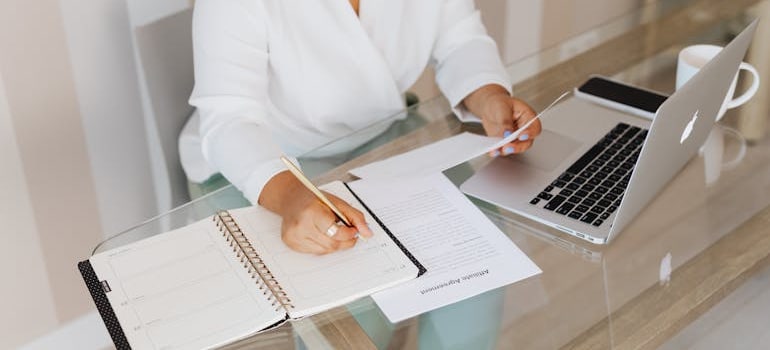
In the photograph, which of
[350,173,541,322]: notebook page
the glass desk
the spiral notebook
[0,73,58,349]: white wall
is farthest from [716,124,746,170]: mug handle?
[0,73,58,349]: white wall

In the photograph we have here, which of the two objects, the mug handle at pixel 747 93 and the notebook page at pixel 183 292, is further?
the mug handle at pixel 747 93

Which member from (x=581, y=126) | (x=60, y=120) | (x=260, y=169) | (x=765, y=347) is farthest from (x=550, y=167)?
(x=60, y=120)

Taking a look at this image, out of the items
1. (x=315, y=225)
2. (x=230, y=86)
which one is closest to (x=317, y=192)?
(x=315, y=225)

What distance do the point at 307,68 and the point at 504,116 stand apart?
12.1 inches

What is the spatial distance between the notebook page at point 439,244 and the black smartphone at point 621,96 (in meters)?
0.33

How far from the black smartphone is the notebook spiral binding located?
61 centimetres

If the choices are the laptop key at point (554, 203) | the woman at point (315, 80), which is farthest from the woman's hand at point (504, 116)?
the laptop key at point (554, 203)

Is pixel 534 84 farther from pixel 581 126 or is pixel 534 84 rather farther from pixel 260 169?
pixel 260 169

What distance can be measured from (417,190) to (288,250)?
0.70 feet

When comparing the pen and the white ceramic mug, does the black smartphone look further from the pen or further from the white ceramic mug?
the pen

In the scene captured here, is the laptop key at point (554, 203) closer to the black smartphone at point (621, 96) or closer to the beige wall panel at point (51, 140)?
the black smartphone at point (621, 96)

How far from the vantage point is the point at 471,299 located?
103cm

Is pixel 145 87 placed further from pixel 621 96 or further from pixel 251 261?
pixel 621 96

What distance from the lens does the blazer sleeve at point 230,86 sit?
1.24 m
